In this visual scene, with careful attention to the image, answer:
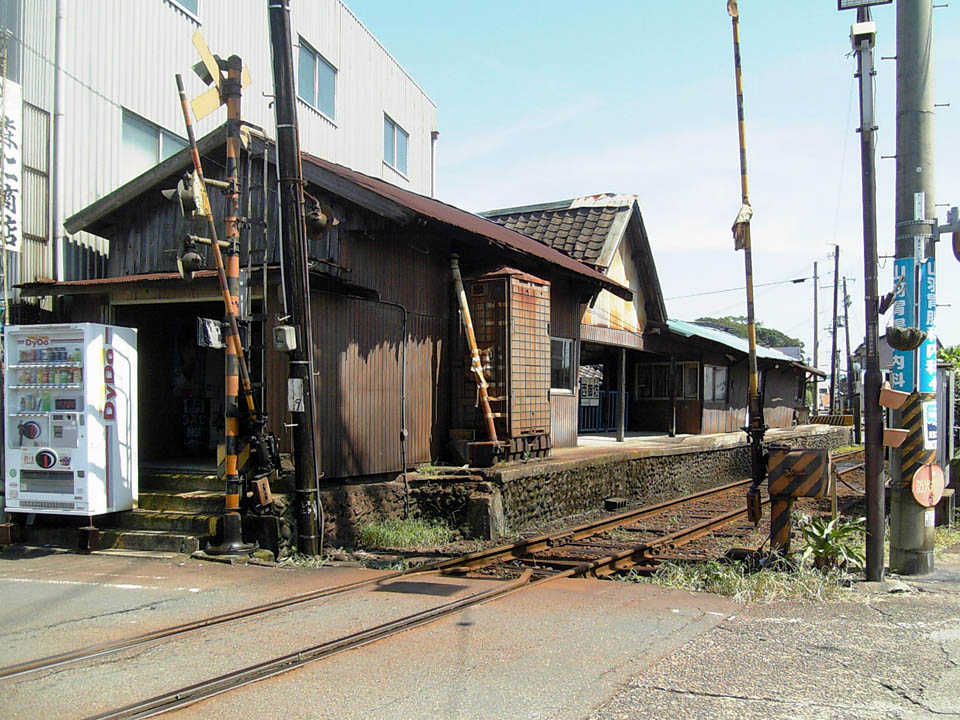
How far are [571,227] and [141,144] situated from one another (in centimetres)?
957

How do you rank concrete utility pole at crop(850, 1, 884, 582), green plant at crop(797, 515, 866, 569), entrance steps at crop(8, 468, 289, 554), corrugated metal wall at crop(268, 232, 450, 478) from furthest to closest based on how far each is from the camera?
corrugated metal wall at crop(268, 232, 450, 478)
entrance steps at crop(8, 468, 289, 554)
green plant at crop(797, 515, 866, 569)
concrete utility pole at crop(850, 1, 884, 582)

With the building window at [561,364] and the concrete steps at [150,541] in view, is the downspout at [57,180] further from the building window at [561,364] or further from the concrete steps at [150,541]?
the building window at [561,364]

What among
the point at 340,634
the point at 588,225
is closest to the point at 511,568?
A: the point at 340,634

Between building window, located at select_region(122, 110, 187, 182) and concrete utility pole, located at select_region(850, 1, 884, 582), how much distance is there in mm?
10554

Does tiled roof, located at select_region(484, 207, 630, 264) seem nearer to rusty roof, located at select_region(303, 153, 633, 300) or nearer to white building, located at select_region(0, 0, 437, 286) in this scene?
rusty roof, located at select_region(303, 153, 633, 300)

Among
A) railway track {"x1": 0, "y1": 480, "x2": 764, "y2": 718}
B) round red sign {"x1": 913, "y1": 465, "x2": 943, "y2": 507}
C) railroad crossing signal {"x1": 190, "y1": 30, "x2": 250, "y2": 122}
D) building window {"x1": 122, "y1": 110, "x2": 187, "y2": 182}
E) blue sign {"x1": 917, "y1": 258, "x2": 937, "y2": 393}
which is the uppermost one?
building window {"x1": 122, "y1": 110, "x2": 187, "y2": 182}

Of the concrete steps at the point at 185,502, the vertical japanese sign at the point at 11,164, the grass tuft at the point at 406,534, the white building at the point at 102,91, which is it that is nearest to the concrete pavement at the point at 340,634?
the concrete steps at the point at 185,502

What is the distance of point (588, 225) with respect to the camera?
19.1 m

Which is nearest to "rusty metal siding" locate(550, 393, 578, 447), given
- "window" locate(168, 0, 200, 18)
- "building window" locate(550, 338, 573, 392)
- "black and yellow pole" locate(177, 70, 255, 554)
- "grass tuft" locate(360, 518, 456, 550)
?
"building window" locate(550, 338, 573, 392)

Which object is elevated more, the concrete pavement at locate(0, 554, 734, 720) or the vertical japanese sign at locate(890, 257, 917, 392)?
the vertical japanese sign at locate(890, 257, 917, 392)

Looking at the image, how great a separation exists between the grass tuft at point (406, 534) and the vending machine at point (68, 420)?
111 inches

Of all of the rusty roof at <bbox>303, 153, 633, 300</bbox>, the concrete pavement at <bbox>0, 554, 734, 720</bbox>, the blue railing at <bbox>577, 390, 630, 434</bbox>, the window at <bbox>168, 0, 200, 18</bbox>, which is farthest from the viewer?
the blue railing at <bbox>577, 390, 630, 434</bbox>

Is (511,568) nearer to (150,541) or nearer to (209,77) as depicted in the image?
(150,541)

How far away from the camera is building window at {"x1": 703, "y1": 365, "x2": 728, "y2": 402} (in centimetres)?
2402
